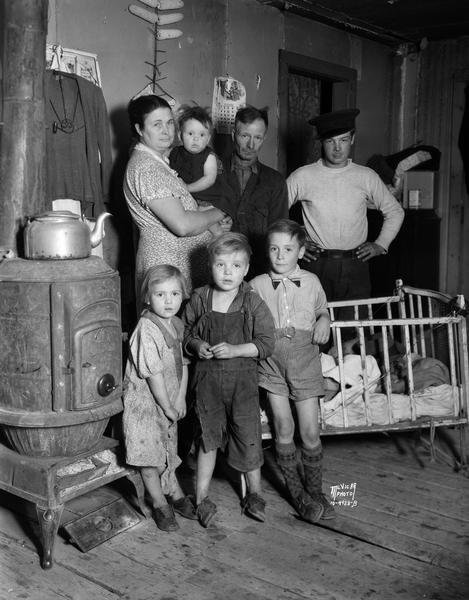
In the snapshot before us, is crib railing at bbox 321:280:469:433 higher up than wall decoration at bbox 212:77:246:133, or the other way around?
wall decoration at bbox 212:77:246:133

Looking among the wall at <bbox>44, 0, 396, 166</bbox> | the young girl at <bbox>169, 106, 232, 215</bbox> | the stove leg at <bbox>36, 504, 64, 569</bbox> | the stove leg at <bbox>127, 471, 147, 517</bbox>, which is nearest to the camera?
the stove leg at <bbox>36, 504, 64, 569</bbox>

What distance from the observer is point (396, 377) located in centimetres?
391

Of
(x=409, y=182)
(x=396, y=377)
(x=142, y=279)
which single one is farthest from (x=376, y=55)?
(x=142, y=279)

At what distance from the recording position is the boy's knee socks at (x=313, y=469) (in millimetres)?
3264

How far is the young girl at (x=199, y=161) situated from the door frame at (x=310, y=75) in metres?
1.95

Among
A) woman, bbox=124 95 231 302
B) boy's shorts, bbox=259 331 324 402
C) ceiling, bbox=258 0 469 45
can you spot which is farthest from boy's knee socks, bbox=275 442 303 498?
ceiling, bbox=258 0 469 45

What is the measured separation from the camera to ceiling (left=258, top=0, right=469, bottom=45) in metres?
5.43

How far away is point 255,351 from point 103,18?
90.6 inches

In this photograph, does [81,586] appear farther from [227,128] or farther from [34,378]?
[227,128]

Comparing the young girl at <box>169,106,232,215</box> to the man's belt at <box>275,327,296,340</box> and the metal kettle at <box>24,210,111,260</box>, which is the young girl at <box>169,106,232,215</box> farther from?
the metal kettle at <box>24,210,111,260</box>

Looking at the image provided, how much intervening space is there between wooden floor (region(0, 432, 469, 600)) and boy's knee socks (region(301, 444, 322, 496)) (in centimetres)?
15

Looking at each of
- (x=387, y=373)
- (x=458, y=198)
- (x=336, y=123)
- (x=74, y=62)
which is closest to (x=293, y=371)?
(x=387, y=373)

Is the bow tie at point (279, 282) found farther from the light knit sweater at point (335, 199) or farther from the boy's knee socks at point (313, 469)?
the light knit sweater at point (335, 199)

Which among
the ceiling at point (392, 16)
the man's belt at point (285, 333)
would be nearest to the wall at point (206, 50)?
the ceiling at point (392, 16)
